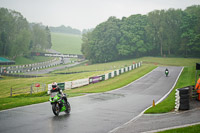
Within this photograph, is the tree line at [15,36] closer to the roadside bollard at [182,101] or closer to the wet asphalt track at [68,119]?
the wet asphalt track at [68,119]

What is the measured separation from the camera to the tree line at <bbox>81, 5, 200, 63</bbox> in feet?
282

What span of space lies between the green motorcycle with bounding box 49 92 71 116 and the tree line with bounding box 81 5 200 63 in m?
72.1

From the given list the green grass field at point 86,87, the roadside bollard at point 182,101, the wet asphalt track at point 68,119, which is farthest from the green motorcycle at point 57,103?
the roadside bollard at point 182,101

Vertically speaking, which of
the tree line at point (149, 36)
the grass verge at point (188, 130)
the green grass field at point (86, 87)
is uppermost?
the tree line at point (149, 36)

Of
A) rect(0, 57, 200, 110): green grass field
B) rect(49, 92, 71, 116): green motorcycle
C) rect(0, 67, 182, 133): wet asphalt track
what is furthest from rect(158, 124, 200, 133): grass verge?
rect(49, 92, 71, 116): green motorcycle

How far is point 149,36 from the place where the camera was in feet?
293

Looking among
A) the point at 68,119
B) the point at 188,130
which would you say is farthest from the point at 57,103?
the point at 188,130

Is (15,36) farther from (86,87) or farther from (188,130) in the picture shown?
(188,130)

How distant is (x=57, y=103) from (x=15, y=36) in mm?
105673

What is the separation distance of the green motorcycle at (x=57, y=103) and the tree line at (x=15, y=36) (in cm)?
9408

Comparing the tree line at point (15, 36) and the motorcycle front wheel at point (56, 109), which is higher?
the tree line at point (15, 36)

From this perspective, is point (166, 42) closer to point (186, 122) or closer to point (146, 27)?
point (146, 27)

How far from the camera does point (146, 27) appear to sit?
89.1 m

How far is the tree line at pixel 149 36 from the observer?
282 feet
